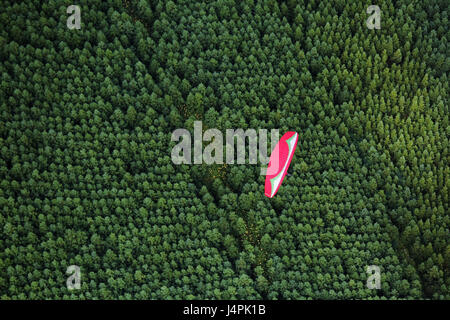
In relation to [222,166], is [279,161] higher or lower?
higher

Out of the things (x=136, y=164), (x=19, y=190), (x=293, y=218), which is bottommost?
(x=293, y=218)

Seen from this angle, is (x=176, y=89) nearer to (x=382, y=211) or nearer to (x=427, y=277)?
(x=382, y=211)

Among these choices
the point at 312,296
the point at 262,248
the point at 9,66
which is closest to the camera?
the point at 312,296

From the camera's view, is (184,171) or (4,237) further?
(184,171)

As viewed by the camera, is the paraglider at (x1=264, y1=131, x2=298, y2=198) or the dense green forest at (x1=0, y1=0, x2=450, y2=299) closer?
the dense green forest at (x1=0, y1=0, x2=450, y2=299)

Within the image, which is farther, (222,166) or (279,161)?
(222,166)

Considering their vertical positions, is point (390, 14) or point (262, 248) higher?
point (390, 14)

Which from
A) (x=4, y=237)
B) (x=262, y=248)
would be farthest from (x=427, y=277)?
(x=4, y=237)

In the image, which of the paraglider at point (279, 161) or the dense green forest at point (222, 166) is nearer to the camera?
the dense green forest at point (222, 166)
